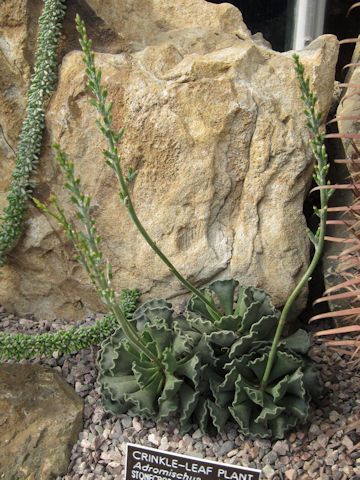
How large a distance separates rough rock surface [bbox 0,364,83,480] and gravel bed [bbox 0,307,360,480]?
60 mm

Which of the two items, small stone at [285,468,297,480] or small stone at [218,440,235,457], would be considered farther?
small stone at [218,440,235,457]

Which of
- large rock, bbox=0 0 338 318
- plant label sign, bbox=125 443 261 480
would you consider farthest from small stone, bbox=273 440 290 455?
large rock, bbox=0 0 338 318

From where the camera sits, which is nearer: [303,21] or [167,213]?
[167,213]

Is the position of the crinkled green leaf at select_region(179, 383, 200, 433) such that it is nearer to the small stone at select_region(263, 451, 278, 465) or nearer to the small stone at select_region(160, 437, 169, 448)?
the small stone at select_region(160, 437, 169, 448)

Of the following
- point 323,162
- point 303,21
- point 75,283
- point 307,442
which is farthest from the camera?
point 303,21

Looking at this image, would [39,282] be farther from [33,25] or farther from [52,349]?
[33,25]

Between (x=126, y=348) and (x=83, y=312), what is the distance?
899 millimetres

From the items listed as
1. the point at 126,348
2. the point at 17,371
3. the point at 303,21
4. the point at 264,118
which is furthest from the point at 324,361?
the point at 303,21

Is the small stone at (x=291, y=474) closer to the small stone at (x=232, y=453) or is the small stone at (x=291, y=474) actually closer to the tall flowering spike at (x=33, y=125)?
the small stone at (x=232, y=453)

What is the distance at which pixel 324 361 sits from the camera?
260cm

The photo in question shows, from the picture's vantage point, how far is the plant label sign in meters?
1.84

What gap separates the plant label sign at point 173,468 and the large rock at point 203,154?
3.14 ft

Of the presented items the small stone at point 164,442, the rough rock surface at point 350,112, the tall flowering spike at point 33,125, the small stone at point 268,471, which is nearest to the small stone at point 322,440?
the small stone at point 268,471

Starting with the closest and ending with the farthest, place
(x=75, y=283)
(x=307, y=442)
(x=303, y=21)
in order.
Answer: (x=307, y=442) < (x=75, y=283) < (x=303, y=21)
